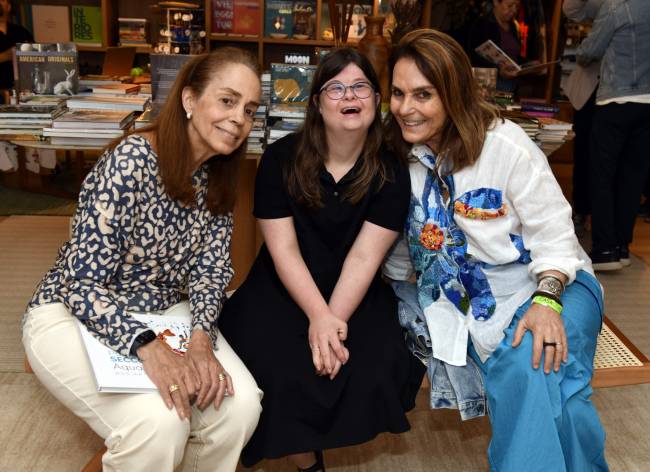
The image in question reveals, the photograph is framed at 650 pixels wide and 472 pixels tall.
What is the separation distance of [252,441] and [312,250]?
52 centimetres

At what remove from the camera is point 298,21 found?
5203mm

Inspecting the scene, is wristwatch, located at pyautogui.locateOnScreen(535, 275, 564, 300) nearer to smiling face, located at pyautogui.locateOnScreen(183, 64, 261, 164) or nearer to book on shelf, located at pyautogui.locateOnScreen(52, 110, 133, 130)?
smiling face, located at pyautogui.locateOnScreen(183, 64, 261, 164)

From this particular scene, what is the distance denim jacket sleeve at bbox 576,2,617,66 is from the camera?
11.1ft

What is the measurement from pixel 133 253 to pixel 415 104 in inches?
31.0

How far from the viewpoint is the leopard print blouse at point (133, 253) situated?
1.68 meters

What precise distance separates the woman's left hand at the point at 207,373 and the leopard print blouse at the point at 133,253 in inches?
2.4

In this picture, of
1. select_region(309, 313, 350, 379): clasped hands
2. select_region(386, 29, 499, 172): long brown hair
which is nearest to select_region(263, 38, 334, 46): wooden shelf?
select_region(386, 29, 499, 172): long brown hair

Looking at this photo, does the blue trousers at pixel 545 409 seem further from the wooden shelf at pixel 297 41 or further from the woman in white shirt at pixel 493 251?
the wooden shelf at pixel 297 41

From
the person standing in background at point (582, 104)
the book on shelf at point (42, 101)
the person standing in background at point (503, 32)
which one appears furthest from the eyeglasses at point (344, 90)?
the person standing in background at point (503, 32)

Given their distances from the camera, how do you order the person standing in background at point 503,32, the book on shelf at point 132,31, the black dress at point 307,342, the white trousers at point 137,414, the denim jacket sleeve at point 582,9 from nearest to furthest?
the white trousers at point 137,414, the black dress at point 307,342, the denim jacket sleeve at point 582,9, the person standing in background at point 503,32, the book on shelf at point 132,31

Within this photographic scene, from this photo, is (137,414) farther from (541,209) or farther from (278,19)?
(278,19)

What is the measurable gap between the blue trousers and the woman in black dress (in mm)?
244

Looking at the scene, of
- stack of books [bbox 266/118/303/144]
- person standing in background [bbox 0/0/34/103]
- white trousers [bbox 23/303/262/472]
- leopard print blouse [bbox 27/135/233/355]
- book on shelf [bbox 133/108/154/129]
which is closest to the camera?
white trousers [bbox 23/303/262/472]

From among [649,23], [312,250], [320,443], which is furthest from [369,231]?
[649,23]
